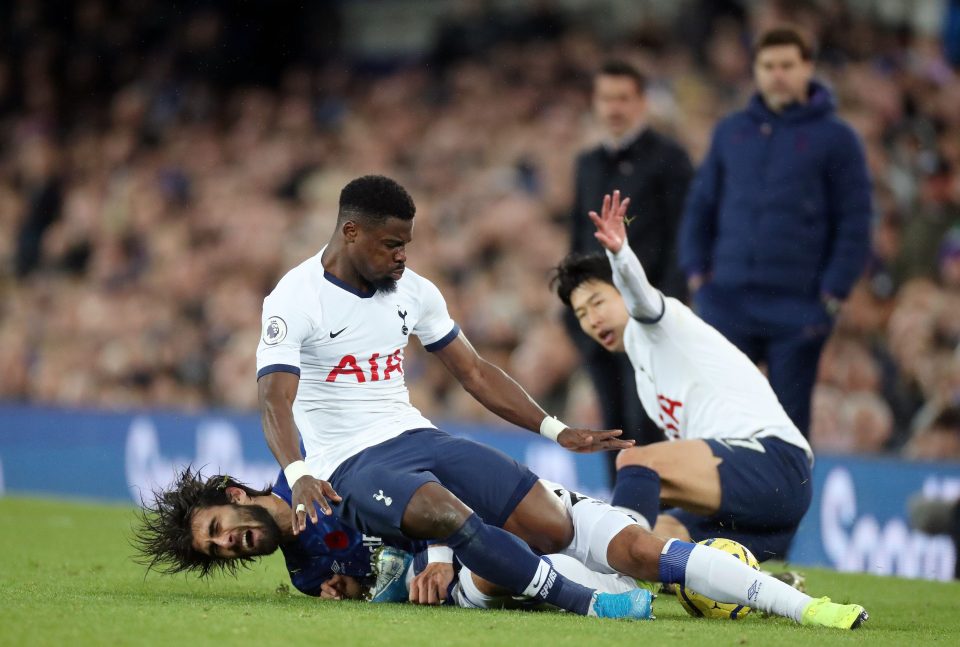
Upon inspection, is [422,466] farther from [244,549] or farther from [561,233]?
[561,233]

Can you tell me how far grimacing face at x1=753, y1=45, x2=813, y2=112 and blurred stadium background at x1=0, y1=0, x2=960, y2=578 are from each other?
2.44 m

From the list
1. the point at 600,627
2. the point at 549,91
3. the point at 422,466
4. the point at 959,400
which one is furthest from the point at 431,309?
the point at 549,91

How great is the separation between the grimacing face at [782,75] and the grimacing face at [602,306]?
6.15ft

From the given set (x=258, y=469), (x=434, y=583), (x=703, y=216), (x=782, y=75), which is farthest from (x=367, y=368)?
(x=258, y=469)

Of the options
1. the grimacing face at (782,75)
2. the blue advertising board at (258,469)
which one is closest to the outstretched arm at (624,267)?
the grimacing face at (782,75)

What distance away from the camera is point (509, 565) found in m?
5.04

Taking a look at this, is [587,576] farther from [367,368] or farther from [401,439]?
[367,368]

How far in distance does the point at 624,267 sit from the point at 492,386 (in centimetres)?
73

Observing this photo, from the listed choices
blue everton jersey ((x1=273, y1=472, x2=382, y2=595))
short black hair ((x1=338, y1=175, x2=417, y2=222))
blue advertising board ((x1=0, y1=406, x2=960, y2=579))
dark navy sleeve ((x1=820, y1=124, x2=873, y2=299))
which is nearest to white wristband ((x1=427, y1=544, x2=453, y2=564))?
blue everton jersey ((x1=273, y1=472, x2=382, y2=595))

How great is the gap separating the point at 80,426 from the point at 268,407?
8643 mm

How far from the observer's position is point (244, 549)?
5.64m

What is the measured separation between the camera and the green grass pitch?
443 cm

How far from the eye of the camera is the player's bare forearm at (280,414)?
16.8 feet

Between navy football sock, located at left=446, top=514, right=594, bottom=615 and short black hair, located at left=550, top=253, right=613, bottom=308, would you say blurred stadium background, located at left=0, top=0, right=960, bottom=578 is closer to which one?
short black hair, located at left=550, top=253, right=613, bottom=308
